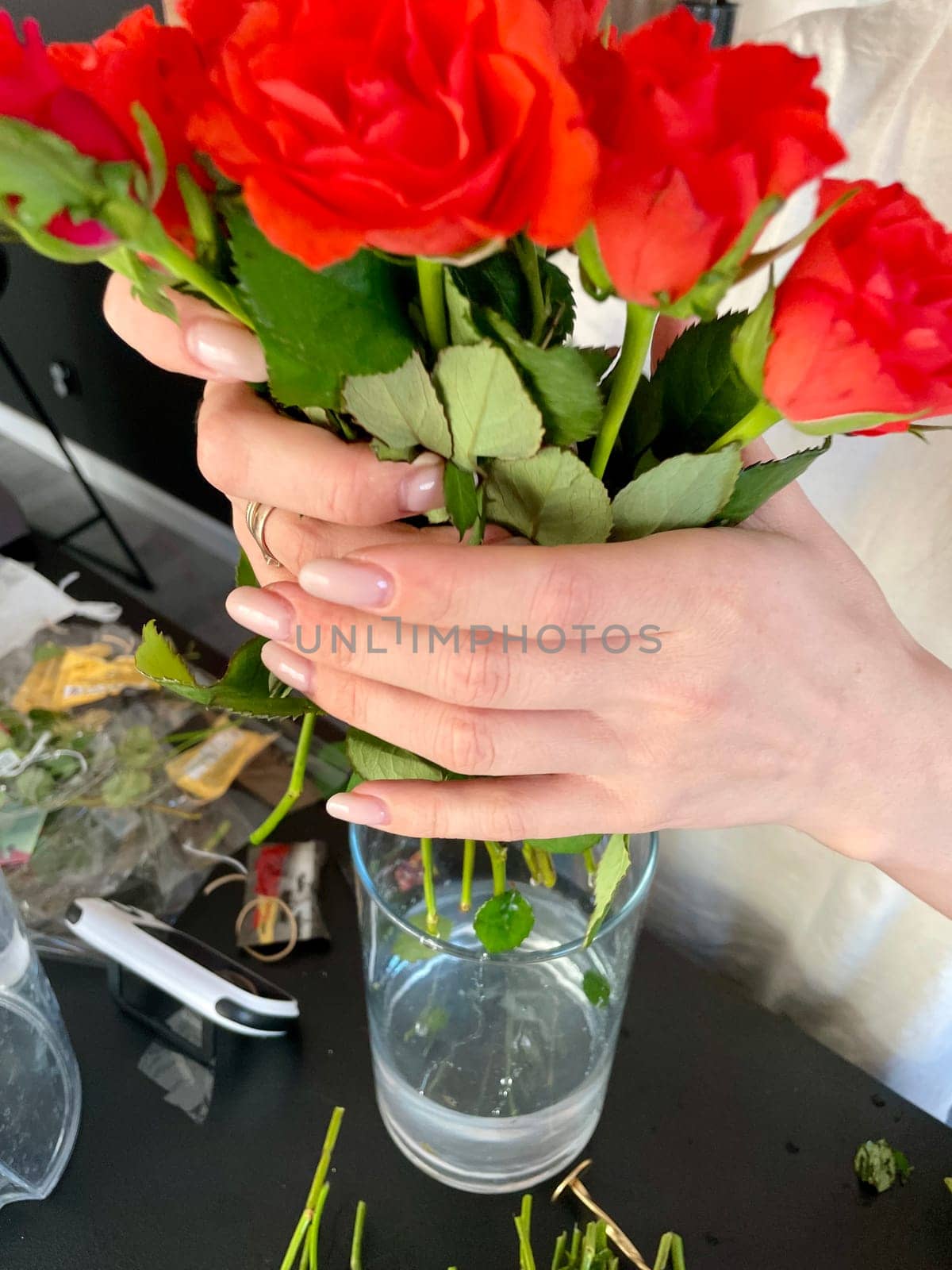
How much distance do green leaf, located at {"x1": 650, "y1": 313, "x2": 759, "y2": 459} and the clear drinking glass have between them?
0.19 meters

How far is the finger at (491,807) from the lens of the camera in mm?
281

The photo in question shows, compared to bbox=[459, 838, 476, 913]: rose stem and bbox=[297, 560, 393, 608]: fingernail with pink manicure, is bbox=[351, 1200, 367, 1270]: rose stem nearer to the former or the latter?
bbox=[459, 838, 476, 913]: rose stem

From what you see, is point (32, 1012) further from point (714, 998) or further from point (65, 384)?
point (65, 384)

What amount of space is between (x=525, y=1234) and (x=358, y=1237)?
7cm

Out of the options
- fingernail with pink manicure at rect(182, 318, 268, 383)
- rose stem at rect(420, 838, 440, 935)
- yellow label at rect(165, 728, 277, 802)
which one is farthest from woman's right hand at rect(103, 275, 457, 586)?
yellow label at rect(165, 728, 277, 802)

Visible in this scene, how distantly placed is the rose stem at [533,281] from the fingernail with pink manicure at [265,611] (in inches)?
4.0

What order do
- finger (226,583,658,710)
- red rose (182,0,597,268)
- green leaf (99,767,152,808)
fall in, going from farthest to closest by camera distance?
green leaf (99,767,152,808) → finger (226,583,658,710) → red rose (182,0,597,268)

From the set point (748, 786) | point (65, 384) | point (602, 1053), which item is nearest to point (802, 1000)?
point (602, 1053)

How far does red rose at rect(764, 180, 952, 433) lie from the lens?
167 mm

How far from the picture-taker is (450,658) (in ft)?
0.81

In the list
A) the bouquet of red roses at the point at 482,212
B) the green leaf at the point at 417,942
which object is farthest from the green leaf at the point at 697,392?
the green leaf at the point at 417,942

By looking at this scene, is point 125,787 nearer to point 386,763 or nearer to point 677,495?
point 386,763

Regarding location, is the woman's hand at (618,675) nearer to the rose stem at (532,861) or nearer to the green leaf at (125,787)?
the rose stem at (532,861)

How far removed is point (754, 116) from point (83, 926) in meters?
0.48
